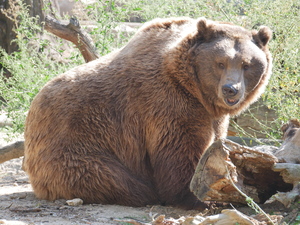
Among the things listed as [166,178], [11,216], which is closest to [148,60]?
[166,178]

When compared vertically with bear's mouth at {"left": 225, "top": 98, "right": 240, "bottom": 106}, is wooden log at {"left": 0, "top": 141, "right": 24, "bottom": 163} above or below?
below

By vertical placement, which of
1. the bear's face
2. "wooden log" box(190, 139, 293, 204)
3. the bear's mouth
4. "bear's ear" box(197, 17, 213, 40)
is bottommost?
"wooden log" box(190, 139, 293, 204)

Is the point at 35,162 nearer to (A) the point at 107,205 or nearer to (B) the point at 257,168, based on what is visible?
(A) the point at 107,205

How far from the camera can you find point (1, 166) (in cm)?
789

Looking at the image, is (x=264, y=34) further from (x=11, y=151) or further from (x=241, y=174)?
(x=11, y=151)

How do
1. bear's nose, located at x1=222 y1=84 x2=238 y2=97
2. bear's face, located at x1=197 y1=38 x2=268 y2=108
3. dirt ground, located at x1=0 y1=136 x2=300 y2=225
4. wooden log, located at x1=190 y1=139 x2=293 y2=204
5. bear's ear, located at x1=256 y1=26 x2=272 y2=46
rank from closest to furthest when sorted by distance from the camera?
wooden log, located at x1=190 y1=139 x2=293 y2=204 → dirt ground, located at x1=0 y1=136 x2=300 y2=225 → bear's nose, located at x1=222 y1=84 x2=238 y2=97 → bear's face, located at x1=197 y1=38 x2=268 y2=108 → bear's ear, located at x1=256 y1=26 x2=272 y2=46

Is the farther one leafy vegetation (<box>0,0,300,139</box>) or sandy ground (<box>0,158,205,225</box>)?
leafy vegetation (<box>0,0,300,139</box>)

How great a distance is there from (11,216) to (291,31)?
4863 mm

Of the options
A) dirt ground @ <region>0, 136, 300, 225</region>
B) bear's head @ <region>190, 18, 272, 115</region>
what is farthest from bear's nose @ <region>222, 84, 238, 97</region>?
dirt ground @ <region>0, 136, 300, 225</region>

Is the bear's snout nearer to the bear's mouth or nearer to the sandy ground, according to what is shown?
the bear's mouth

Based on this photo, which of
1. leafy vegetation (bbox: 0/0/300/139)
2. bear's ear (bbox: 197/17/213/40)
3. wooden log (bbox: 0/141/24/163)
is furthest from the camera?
wooden log (bbox: 0/141/24/163)

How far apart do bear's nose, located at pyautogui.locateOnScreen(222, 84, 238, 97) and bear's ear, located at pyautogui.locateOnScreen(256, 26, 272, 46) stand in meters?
0.97

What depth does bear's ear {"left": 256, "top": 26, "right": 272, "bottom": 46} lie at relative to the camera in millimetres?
5289

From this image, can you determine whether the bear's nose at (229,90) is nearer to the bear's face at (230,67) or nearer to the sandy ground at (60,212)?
the bear's face at (230,67)
